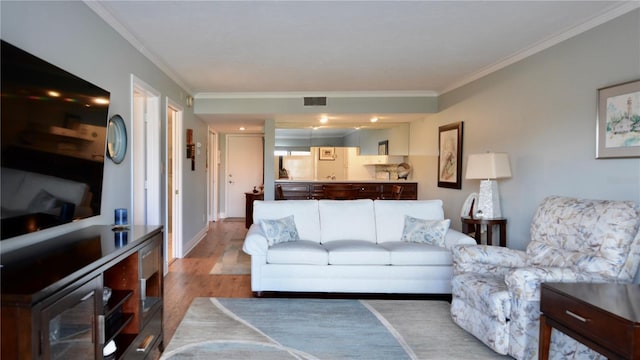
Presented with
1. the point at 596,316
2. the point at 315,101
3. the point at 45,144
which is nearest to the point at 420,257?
the point at 596,316

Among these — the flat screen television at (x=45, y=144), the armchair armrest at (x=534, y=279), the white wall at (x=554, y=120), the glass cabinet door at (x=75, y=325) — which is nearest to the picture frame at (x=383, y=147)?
the white wall at (x=554, y=120)

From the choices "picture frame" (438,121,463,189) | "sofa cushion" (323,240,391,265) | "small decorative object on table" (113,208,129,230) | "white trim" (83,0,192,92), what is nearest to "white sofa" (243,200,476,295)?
"sofa cushion" (323,240,391,265)

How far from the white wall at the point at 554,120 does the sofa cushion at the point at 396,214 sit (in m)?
0.76

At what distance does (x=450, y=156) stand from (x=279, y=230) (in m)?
2.89

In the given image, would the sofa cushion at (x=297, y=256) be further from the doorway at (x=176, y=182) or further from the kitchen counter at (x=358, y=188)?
the kitchen counter at (x=358, y=188)

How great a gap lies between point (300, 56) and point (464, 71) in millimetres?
2045

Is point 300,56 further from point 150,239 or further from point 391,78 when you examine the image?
point 150,239

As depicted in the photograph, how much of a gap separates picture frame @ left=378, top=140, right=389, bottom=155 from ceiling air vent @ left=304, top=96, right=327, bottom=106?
6.22 feet

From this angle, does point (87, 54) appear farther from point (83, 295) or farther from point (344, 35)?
point (344, 35)

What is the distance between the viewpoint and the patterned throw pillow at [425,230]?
356 cm

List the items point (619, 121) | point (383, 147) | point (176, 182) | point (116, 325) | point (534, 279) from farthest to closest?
point (383, 147) → point (176, 182) → point (619, 121) → point (534, 279) → point (116, 325)

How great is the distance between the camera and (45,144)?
68.2 inches

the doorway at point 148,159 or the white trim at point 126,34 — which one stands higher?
the white trim at point 126,34

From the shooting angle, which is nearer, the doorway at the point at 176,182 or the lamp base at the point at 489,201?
the lamp base at the point at 489,201
